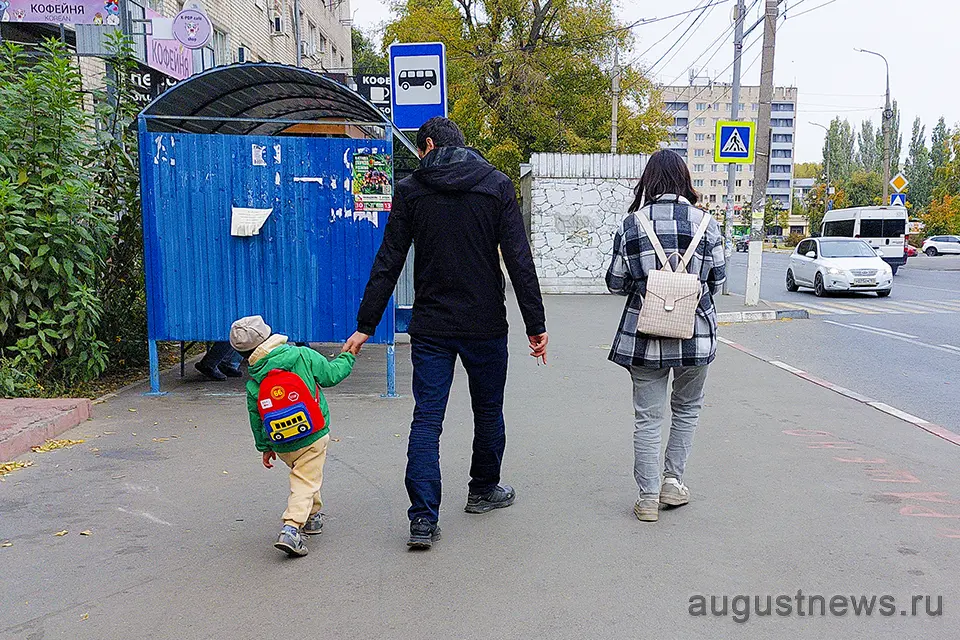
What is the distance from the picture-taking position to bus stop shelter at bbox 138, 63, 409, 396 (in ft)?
22.8

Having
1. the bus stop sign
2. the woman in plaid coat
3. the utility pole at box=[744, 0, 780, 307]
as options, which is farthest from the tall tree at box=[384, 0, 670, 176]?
the woman in plaid coat

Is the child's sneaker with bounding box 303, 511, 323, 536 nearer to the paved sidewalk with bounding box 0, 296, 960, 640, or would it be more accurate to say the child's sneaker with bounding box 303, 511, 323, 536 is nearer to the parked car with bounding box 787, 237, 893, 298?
the paved sidewalk with bounding box 0, 296, 960, 640

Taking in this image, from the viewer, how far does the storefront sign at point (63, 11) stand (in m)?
8.77

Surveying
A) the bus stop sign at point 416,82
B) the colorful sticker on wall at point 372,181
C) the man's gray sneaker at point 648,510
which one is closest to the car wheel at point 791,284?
the bus stop sign at point 416,82

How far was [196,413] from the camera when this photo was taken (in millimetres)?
6652

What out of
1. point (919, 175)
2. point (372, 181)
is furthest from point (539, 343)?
point (919, 175)

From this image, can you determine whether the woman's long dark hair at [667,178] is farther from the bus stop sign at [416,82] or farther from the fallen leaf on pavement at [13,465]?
the bus stop sign at [416,82]

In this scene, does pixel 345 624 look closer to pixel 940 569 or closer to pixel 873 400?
pixel 940 569

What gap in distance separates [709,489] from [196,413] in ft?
13.4

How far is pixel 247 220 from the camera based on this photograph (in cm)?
696

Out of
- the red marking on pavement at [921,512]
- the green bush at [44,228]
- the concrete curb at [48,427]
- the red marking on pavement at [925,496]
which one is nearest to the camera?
the red marking on pavement at [921,512]

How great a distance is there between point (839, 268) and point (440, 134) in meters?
18.7

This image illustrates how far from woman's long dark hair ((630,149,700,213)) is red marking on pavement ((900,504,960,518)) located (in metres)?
2.07

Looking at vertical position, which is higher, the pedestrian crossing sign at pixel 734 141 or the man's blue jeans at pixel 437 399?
the pedestrian crossing sign at pixel 734 141
